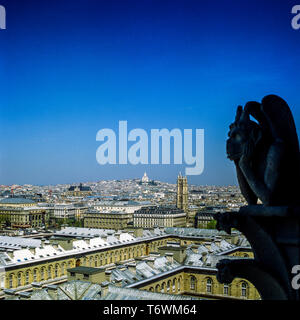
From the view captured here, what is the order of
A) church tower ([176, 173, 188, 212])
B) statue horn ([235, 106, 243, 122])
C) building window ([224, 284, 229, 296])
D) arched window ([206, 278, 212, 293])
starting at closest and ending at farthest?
statue horn ([235, 106, 243, 122]), building window ([224, 284, 229, 296]), arched window ([206, 278, 212, 293]), church tower ([176, 173, 188, 212])

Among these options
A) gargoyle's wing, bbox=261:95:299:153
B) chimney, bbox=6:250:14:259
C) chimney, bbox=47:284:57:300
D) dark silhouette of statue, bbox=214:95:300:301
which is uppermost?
gargoyle's wing, bbox=261:95:299:153

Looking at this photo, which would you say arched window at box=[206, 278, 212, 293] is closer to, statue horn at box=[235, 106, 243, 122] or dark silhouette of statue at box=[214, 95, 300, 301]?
dark silhouette of statue at box=[214, 95, 300, 301]

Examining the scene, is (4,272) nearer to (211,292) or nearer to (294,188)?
(211,292)

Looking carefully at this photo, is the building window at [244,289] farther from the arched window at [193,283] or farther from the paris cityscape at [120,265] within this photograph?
the arched window at [193,283]

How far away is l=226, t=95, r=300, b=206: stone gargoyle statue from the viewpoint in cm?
427

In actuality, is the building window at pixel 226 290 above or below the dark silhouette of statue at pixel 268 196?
below

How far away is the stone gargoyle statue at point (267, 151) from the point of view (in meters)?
4.27

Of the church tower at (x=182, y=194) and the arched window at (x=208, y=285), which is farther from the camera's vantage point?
the church tower at (x=182, y=194)

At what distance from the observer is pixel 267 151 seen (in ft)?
14.5

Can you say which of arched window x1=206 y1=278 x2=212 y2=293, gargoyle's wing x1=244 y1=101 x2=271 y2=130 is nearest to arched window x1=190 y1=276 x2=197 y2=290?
arched window x1=206 y1=278 x2=212 y2=293

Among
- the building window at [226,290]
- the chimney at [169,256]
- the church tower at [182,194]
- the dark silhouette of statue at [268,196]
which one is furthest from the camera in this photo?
the church tower at [182,194]

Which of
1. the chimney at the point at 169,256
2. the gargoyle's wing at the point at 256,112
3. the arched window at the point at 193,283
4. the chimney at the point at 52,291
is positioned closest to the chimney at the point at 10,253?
the chimney at the point at 169,256
